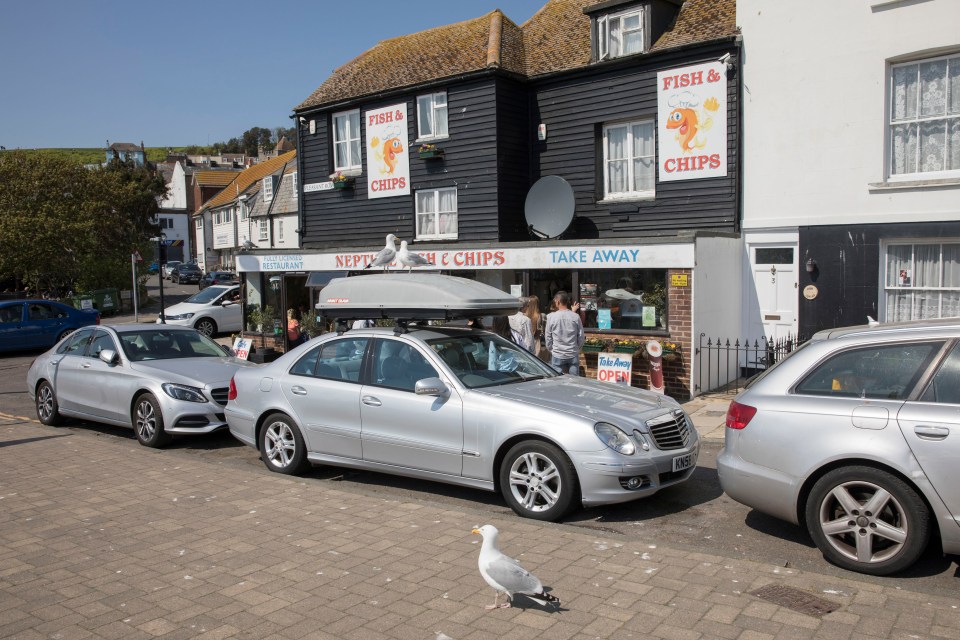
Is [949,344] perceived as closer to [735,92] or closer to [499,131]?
[735,92]

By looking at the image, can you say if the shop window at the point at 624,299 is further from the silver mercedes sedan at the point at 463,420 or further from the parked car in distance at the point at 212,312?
the parked car in distance at the point at 212,312

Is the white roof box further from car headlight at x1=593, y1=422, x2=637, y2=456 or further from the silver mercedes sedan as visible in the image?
Result: car headlight at x1=593, y1=422, x2=637, y2=456

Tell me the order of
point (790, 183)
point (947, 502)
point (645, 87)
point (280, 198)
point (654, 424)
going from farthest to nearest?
point (280, 198), point (645, 87), point (790, 183), point (654, 424), point (947, 502)

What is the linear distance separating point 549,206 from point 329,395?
9821 millimetres

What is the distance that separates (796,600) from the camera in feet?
14.5

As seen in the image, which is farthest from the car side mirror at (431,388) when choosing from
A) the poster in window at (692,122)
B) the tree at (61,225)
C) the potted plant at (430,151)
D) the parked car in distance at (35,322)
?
the tree at (61,225)

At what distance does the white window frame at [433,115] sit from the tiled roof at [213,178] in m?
60.6

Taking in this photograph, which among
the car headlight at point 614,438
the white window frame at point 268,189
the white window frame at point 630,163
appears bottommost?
the car headlight at point 614,438

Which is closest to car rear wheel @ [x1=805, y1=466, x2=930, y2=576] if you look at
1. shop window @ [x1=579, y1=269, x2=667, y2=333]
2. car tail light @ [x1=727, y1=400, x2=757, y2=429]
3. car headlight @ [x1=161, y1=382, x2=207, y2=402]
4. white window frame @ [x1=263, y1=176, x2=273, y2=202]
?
car tail light @ [x1=727, y1=400, x2=757, y2=429]

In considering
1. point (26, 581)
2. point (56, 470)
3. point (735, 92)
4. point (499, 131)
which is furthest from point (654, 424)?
point (499, 131)

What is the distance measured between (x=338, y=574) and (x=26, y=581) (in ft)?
6.66

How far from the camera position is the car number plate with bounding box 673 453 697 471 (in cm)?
627

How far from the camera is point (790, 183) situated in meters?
13.4

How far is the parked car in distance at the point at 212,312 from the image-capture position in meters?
22.9
